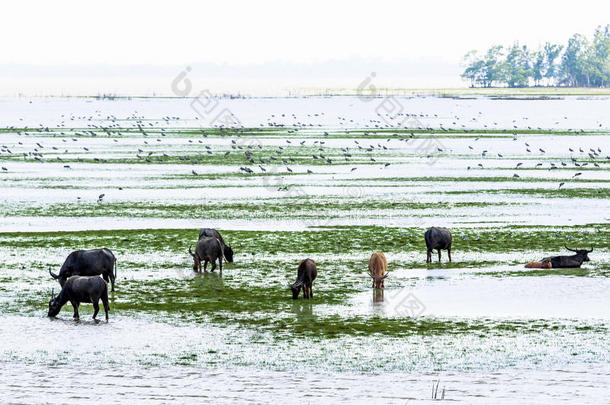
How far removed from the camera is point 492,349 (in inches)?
776

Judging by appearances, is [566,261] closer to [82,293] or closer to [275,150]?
[82,293]

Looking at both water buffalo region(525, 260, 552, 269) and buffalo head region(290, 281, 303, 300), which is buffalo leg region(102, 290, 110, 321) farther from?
water buffalo region(525, 260, 552, 269)

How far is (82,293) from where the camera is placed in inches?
870

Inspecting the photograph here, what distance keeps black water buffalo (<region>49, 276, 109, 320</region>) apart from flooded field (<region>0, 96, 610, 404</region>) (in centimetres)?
42

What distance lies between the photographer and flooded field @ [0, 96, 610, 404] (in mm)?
17703

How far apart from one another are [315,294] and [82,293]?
231 inches

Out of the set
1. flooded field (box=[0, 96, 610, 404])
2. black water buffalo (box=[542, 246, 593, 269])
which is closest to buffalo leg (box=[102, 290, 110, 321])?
flooded field (box=[0, 96, 610, 404])

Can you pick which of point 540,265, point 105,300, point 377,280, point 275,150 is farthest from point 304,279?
point 275,150

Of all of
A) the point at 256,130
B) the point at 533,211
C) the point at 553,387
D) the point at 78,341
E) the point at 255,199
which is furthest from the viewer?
the point at 256,130

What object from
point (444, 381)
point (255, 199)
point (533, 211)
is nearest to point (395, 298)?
point (444, 381)

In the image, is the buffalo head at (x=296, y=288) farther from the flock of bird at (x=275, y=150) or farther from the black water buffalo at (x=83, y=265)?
the flock of bird at (x=275, y=150)

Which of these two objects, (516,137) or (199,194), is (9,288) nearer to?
(199,194)

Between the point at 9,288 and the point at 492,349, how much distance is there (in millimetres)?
12667

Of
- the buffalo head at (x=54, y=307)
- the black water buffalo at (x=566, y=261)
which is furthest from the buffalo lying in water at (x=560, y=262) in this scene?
the buffalo head at (x=54, y=307)
